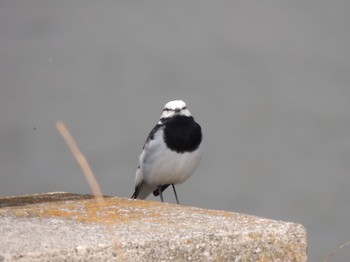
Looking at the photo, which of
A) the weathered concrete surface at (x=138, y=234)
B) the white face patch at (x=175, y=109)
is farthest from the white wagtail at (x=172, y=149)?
the weathered concrete surface at (x=138, y=234)

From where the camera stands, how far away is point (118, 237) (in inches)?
105

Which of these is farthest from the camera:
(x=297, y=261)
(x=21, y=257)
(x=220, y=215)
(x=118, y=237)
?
(x=220, y=215)

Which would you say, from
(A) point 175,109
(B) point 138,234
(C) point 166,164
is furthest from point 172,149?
(B) point 138,234

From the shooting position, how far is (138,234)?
8.86 feet

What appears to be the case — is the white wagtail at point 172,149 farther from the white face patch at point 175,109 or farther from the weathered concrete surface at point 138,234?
the weathered concrete surface at point 138,234

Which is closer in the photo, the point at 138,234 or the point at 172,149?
the point at 138,234

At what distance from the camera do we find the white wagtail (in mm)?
5250

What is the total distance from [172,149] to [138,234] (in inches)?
102

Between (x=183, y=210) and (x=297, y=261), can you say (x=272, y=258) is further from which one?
(x=183, y=210)

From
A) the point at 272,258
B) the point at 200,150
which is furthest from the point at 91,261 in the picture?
the point at 200,150

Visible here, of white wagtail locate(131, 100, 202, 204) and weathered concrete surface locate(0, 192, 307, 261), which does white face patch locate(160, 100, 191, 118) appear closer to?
white wagtail locate(131, 100, 202, 204)

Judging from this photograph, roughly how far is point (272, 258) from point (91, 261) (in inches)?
18.7

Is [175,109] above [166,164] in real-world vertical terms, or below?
above

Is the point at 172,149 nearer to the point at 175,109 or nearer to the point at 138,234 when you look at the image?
the point at 175,109
